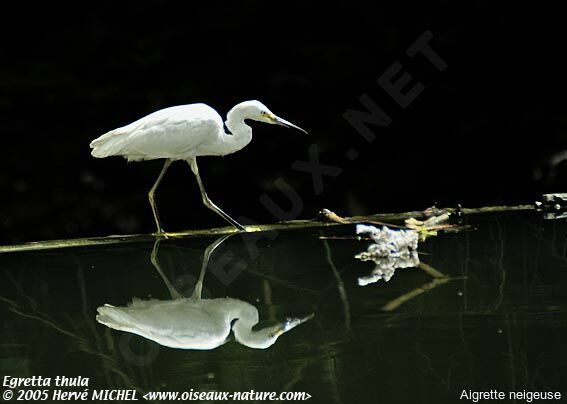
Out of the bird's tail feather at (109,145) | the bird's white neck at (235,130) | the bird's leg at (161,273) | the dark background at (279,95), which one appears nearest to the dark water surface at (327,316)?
the bird's leg at (161,273)

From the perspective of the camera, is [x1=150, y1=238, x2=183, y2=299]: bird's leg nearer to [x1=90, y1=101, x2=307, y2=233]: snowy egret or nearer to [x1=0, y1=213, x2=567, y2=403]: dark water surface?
[x1=0, y1=213, x2=567, y2=403]: dark water surface

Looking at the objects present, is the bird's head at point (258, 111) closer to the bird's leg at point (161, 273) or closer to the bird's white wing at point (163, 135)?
the bird's white wing at point (163, 135)

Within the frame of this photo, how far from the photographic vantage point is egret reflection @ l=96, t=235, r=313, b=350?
338 cm

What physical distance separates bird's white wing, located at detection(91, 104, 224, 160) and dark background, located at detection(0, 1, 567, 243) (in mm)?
1710

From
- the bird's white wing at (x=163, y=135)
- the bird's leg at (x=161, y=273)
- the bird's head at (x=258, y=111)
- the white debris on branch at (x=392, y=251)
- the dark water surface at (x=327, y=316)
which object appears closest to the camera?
the dark water surface at (x=327, y=316)

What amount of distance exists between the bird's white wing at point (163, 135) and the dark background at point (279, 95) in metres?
1.71

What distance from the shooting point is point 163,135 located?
5.75 metres

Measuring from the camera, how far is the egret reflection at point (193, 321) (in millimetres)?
3375

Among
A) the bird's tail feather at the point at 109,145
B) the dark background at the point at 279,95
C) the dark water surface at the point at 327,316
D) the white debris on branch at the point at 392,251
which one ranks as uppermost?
the dark background at the point at 279,95

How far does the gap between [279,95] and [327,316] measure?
16.4ft

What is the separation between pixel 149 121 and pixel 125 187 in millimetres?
2290

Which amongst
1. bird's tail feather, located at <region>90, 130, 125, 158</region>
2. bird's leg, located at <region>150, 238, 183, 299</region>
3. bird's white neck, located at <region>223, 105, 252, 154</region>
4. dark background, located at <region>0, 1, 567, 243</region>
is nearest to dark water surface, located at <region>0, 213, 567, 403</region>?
bird's leg, located at <region>150, 238, 183, 299</region>

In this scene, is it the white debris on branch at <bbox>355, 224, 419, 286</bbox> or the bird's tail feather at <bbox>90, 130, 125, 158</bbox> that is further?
the bird's tail feather at <bbox>90, 130, 125, 158</bbox>

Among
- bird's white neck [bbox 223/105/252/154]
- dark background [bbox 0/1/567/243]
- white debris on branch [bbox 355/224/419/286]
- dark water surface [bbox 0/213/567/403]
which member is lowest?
dark water surface [bbox 0/213/567/403]
